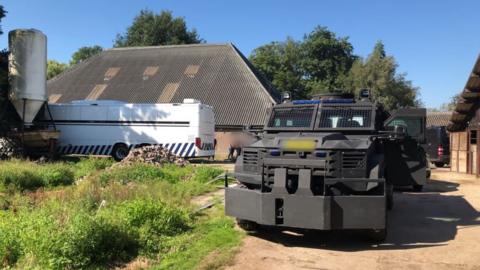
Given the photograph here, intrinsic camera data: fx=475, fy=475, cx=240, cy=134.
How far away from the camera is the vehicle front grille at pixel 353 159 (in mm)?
7332

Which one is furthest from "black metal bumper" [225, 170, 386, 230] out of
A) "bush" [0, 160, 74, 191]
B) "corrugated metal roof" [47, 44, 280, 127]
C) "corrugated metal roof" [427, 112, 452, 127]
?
"corrugated metal roof" [427, 112, 452, 127]

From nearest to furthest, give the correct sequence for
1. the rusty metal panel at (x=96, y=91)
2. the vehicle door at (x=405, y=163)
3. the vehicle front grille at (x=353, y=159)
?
the vehicle front grille at (x=353, y=159), the vehicle door at (x=405, y=163), the rusty metal panel at (x=96, y=91)

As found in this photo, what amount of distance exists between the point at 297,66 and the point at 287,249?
205ft

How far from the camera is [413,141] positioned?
10453mm

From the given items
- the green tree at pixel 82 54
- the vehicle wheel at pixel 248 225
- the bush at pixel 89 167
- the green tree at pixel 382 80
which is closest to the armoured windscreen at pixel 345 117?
the vehicle wheel at pixel 248 225

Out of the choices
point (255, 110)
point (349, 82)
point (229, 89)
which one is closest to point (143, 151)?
point (255, 110)

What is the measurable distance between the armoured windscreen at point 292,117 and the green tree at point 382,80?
154ft

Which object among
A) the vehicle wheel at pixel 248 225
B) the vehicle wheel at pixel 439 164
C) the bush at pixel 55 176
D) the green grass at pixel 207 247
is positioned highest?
the vehicle wheel at pixel 439 164

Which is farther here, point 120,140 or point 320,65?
point 320,65

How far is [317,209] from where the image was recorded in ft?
23.1

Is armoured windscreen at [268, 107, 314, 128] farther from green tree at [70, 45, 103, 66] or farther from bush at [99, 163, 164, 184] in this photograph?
green tree at [70, 45, 103, 66]

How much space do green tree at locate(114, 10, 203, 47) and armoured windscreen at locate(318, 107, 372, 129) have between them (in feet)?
196

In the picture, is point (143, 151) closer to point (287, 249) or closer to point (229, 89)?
point (287, 249)

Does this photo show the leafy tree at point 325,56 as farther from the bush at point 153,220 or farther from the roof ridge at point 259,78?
the bush at point 153,220
